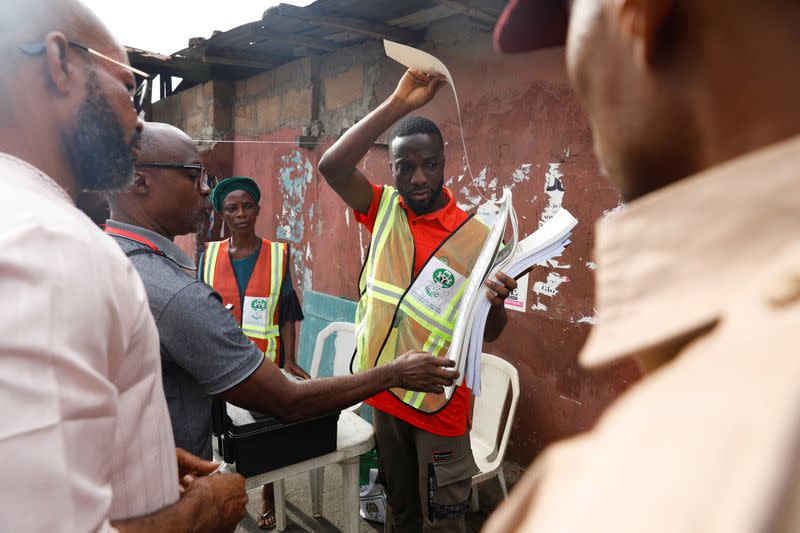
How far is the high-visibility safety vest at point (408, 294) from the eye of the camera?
7.41 ft

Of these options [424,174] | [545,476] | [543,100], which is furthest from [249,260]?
[545,476]

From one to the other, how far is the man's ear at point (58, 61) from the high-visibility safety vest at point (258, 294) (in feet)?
7.89

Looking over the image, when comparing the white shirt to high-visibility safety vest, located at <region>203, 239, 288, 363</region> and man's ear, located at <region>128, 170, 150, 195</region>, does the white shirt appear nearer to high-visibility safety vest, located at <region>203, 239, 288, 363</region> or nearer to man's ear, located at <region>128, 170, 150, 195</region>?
man's ear, located at <region>128, 170, 150, 195</region>

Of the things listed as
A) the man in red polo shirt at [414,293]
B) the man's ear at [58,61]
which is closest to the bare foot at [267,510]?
the man in red polo shirt at [414,293]

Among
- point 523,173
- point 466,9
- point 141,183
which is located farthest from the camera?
point 523,173

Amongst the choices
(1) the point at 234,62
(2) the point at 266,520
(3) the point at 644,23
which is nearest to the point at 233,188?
(1) the point at 234,62

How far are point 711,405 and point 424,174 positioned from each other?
7.35 feet

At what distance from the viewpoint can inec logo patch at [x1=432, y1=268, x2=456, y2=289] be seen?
7.39 feet

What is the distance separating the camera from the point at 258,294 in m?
3.39

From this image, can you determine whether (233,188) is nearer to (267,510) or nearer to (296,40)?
(296,40)

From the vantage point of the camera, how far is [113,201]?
174cm

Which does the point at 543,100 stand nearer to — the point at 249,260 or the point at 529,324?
the point at 529,324

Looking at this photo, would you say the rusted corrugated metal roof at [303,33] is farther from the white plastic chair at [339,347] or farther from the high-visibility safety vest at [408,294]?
the white plastic chair at [339,347]

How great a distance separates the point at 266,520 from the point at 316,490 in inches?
14.4
